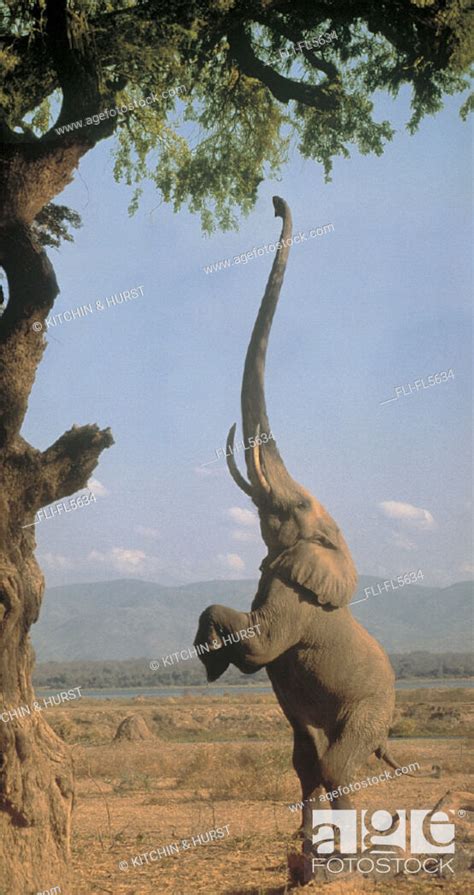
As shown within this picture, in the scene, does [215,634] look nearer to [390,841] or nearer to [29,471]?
[29,471]

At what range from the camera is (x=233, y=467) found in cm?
849

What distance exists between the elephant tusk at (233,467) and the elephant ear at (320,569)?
0.66m

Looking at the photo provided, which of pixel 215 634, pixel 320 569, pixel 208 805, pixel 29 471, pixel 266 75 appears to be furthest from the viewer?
pixel 208 805

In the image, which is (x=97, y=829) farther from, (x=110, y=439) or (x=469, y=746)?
(x=469, y=746)

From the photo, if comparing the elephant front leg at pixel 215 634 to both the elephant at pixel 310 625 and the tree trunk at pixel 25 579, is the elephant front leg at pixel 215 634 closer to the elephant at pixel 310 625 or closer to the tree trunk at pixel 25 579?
the elephant at pixel 310 625

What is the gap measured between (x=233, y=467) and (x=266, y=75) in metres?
4.33

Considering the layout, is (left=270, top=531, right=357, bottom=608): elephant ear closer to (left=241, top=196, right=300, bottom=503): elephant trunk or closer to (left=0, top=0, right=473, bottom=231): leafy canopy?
(left=241, top=196, right=300, bottom=503): elephant trunk

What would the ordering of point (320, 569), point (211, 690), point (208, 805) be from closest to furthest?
point (320, 569) → point (208, 805) → point (211, 690)

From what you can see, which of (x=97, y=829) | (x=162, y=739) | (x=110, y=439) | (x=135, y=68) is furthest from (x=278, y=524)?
(x=162, y=739)

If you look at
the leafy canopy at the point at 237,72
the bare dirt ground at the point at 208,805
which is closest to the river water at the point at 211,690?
the bare dirt ground at the point at 208,805

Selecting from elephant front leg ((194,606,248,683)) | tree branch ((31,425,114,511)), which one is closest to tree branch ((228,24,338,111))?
tree branch ((31,425,114,511))

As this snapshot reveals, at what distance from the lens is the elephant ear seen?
26.6 feet

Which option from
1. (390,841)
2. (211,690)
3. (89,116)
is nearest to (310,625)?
(390,841)

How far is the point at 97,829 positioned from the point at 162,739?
56.8ft
